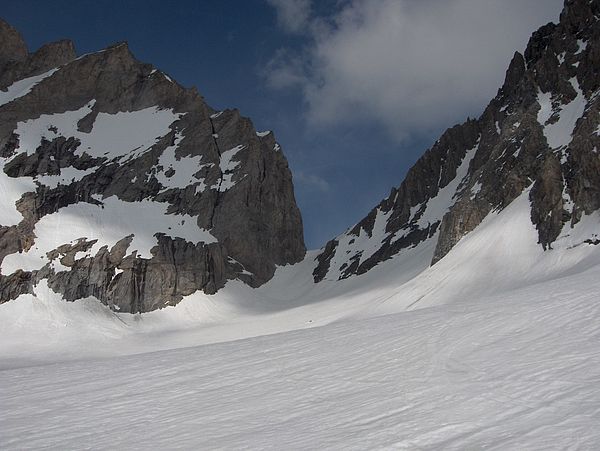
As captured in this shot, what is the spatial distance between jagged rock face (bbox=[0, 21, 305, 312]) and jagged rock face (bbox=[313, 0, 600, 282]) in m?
17.5

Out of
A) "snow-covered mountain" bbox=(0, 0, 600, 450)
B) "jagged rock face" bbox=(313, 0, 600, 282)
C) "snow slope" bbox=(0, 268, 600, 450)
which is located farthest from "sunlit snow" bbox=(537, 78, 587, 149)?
"snow slope" bbox=(0, 268, 600, 450)

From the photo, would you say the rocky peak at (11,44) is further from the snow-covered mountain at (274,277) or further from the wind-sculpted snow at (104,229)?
the wind-sculpted snow at (104,229)

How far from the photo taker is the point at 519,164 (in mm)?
51000

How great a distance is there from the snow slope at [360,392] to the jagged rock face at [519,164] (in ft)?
102

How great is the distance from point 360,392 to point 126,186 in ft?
268

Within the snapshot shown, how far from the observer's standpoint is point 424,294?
42.0m

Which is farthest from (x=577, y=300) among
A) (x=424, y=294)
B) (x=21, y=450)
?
(x=424, y=294)

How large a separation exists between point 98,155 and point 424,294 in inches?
2643

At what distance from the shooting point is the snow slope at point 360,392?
5.98 meters

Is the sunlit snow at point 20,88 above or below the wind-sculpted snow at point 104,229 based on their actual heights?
above

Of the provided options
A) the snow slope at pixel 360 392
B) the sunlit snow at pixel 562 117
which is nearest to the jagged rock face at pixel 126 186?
the sunlit snow at pixel 562 117

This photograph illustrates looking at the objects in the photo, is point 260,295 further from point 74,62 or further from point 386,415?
point 386,415

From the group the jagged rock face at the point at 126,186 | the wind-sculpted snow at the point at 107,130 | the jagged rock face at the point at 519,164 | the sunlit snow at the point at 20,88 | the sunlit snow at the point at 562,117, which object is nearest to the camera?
the jagged rock face at the point at 519,164

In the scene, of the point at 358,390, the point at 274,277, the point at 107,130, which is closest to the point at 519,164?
the point at 358,390
